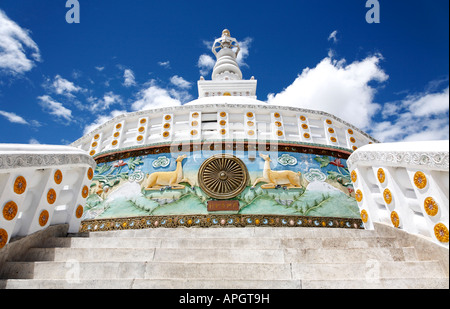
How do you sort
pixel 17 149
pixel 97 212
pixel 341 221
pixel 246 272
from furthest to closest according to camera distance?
pixel 97 212
pixel 341 221
pixel 17 149
pixel 246 272

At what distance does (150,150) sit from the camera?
28.6 feet

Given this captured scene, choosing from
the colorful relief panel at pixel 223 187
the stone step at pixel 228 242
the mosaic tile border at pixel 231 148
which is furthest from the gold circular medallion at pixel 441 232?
the mosaic tile border at pixel 231 148

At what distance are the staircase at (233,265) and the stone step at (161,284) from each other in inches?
0.4

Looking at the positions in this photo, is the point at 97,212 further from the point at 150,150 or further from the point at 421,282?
the point at 421,282

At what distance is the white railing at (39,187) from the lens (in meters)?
3.64

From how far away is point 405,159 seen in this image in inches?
144

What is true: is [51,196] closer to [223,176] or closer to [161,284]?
[161,284]

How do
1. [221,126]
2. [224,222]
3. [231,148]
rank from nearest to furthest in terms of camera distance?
1. [224,222]
2. [231,148]
3. [221,126]

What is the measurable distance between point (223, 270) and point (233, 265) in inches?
5.7

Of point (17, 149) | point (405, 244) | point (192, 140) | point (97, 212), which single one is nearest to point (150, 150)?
point (192, 140)

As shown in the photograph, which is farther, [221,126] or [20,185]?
[221,126]

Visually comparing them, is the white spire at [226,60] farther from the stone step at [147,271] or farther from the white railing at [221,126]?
the stone step at [147,271]

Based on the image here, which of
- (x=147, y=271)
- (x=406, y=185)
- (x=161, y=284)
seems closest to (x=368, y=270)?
(x=406, y=185)
